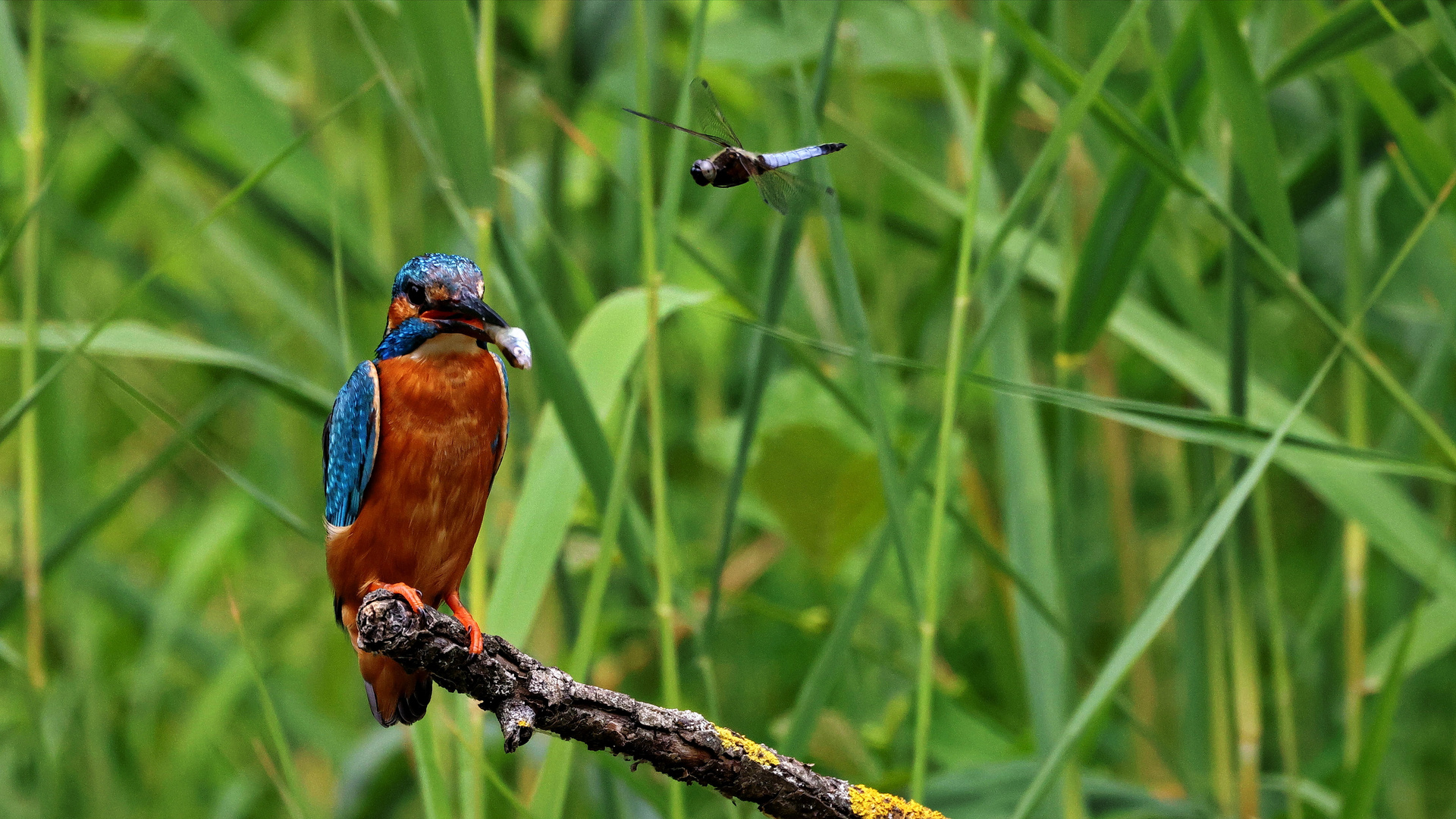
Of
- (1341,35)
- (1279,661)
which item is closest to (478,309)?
(1341,35)

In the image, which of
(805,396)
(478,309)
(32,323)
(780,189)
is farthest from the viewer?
(805,396)

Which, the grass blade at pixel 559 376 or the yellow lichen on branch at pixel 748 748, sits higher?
the grass blade at pixel 559 376

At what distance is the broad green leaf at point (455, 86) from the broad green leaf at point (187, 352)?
423 millimetres

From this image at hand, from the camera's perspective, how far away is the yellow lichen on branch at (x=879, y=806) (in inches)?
37.0

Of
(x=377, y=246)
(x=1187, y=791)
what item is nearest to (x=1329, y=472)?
(x=1187, y=791)

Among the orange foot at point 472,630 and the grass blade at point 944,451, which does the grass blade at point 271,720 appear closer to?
the orange foot at point 472,630

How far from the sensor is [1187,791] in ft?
7.34

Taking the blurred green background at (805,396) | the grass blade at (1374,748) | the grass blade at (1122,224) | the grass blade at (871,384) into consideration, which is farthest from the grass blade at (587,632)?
the grass blade at (1374,748)

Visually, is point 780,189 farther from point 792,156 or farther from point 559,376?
point 559,376

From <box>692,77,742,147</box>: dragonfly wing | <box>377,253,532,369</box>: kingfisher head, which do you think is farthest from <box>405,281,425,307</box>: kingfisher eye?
<box>692,77,742,147</box>: dragonfly wing

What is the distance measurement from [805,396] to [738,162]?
160 cm

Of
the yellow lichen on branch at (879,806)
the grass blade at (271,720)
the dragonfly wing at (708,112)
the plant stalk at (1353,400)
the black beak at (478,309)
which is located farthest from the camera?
the plant stalk at (1353,400)

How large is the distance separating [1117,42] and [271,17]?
2.53m

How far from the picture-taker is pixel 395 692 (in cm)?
99
